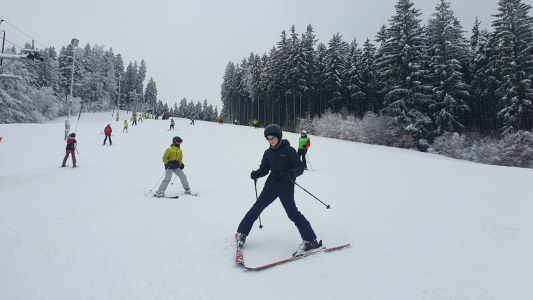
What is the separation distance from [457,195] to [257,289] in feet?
24.0

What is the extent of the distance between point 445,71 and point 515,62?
5995 millimetres

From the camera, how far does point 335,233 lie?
456cm

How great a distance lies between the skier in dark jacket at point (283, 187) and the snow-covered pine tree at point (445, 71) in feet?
99.4

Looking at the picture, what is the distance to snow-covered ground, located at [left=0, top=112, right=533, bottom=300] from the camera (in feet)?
9.45

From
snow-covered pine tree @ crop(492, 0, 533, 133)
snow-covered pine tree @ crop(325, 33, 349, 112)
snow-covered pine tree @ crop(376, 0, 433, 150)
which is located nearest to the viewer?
snow-covered pine tree @ crop(492, 0, 533, 133)

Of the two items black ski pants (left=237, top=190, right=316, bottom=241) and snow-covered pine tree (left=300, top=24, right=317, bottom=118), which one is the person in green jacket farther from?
snow-covered pine tree (left=300, top=24, right=317, bottom=118)

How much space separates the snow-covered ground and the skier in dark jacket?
27cm

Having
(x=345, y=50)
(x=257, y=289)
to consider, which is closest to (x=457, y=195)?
(x=257, y=289)

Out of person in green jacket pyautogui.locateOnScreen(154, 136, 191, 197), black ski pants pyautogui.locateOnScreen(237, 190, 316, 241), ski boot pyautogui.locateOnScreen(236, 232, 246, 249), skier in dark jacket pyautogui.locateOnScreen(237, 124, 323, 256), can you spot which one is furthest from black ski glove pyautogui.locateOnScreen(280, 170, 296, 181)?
person in green jacket pyautogui.locateOnScreen(154, 136, 191, 197)

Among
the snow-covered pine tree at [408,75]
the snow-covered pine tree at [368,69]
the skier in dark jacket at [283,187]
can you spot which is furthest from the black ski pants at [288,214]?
the snow-covered pine tree at [368,69]

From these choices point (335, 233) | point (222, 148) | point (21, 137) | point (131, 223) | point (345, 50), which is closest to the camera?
point (335, 233)

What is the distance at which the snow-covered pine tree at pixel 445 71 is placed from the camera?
28.2 meters

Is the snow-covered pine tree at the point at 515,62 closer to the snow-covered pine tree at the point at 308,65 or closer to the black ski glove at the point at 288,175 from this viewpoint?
the snow-covered pine tree at the point at 308,65

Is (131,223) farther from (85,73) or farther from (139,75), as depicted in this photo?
(139,75)
